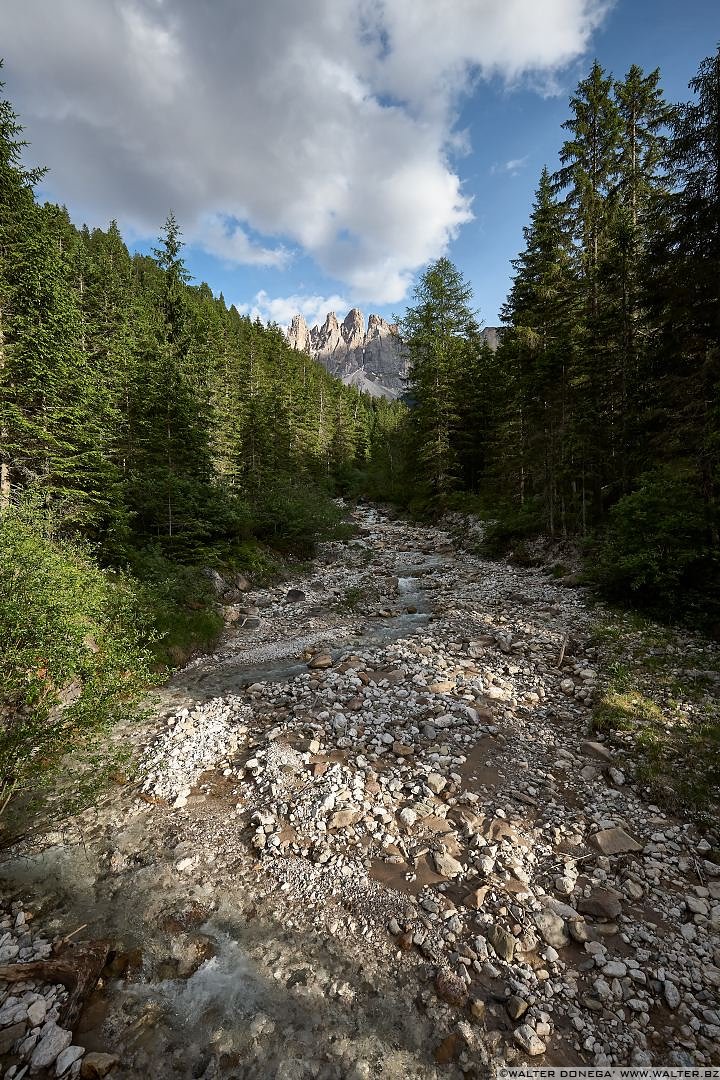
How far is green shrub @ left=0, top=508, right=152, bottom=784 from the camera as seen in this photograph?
5.46 metres

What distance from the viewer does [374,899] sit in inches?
193

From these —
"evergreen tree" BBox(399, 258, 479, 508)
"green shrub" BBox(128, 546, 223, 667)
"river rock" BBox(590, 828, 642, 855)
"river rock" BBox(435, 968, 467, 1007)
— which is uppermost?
"evergreen tree" BBox(399, 258, 479, 508)

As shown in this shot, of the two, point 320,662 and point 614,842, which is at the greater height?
point 320,662

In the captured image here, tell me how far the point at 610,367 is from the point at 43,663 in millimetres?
20076

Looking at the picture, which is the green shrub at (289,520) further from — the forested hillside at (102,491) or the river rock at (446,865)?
the river rock at (446,865)

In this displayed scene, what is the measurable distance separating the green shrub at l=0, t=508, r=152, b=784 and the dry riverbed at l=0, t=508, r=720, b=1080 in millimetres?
1454

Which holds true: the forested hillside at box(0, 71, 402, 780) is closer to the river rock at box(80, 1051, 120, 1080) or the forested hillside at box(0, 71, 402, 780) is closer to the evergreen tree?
the river rock at box(80, 1051, 120, 1080)

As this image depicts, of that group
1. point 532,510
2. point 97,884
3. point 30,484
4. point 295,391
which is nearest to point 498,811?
point 97,884

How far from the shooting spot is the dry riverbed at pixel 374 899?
3586 millimetres

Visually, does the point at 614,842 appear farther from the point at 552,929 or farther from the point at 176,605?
the point at 176,605

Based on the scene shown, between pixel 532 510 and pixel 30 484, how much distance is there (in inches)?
846

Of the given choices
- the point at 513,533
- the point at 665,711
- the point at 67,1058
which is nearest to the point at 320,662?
the point at 665,711

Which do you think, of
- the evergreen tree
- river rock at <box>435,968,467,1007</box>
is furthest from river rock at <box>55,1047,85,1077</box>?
the evergreen tree

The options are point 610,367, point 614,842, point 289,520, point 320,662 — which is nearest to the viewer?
point 614,842
